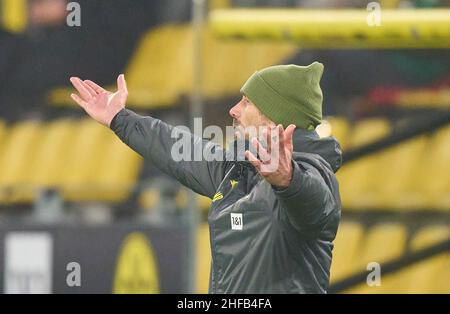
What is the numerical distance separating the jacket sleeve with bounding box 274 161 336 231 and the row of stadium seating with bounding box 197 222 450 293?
4675 millimetres

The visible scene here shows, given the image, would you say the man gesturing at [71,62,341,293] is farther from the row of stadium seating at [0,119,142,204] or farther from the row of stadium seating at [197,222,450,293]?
the row of stadium seating at [0,119,142,204]

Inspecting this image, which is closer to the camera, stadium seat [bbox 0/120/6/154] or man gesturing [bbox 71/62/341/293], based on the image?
man gesturing [bbox 71/62/341/293]

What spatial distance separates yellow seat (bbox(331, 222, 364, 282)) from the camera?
9422mm

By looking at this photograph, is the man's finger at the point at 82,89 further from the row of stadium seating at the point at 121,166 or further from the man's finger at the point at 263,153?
the row of stadium seating at the point at 121,166

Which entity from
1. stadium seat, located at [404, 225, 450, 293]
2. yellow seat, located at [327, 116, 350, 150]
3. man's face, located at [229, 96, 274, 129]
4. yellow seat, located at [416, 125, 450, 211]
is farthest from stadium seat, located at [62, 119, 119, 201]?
man's face, located at [229, 96, 274, 129]

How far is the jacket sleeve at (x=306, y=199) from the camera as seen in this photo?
11.1 ft

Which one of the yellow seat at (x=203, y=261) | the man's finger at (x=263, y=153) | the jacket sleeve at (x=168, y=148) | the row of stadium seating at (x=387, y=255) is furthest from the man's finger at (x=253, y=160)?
the row of stadium seating at (x=387, y=255)

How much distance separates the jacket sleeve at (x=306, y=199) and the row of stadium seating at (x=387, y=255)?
4.67 metres

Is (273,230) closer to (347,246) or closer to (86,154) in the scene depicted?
(347,246)

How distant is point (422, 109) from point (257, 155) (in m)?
7.23
